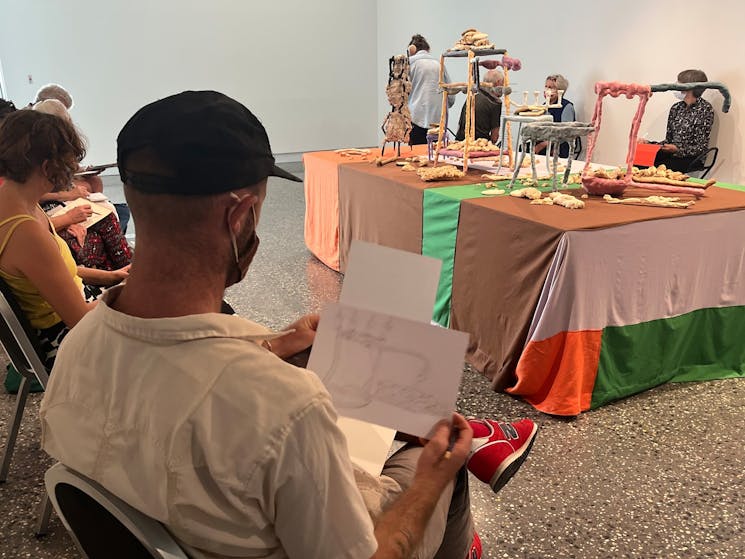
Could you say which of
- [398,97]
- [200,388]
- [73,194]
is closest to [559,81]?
[398,97]

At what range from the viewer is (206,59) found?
7.41 m

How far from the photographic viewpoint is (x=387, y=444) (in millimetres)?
1136

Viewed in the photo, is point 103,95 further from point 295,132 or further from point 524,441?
point 524,441

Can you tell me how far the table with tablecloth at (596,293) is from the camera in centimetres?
201

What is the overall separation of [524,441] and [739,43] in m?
4.17

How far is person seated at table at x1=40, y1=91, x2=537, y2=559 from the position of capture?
2.05 feet

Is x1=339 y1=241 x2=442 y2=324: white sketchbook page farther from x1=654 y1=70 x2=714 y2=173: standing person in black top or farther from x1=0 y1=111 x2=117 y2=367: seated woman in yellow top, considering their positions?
x1=654 y1=70 x2=714 y2=173: standing person in black top

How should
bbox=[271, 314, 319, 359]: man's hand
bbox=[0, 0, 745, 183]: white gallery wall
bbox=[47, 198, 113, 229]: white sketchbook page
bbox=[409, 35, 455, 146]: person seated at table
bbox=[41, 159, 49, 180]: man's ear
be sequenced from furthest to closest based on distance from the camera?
bbox=[409, 35, 455, 146]: person seated at table, bbox=[0, 0, 745, 183]: white gallery wall, bbox=[47, 198, 113, 229]: white sketchbook page, bbox=[41, 159, 49, 180]: man's ear, bbox=[271, 314, 319, 359]: man's hand

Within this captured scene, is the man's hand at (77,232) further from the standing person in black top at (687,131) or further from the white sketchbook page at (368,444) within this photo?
the standing person in black top at (687,131)

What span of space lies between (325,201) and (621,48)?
3.12 metres

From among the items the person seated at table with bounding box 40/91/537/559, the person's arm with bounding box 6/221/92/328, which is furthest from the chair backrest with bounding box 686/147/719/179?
the person seated at table with bounding box 40/91/537/559

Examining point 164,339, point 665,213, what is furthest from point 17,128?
point 665,213

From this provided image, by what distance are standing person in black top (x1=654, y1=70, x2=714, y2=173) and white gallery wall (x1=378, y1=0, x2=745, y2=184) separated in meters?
0.23

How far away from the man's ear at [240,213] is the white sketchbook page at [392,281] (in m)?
0.19
